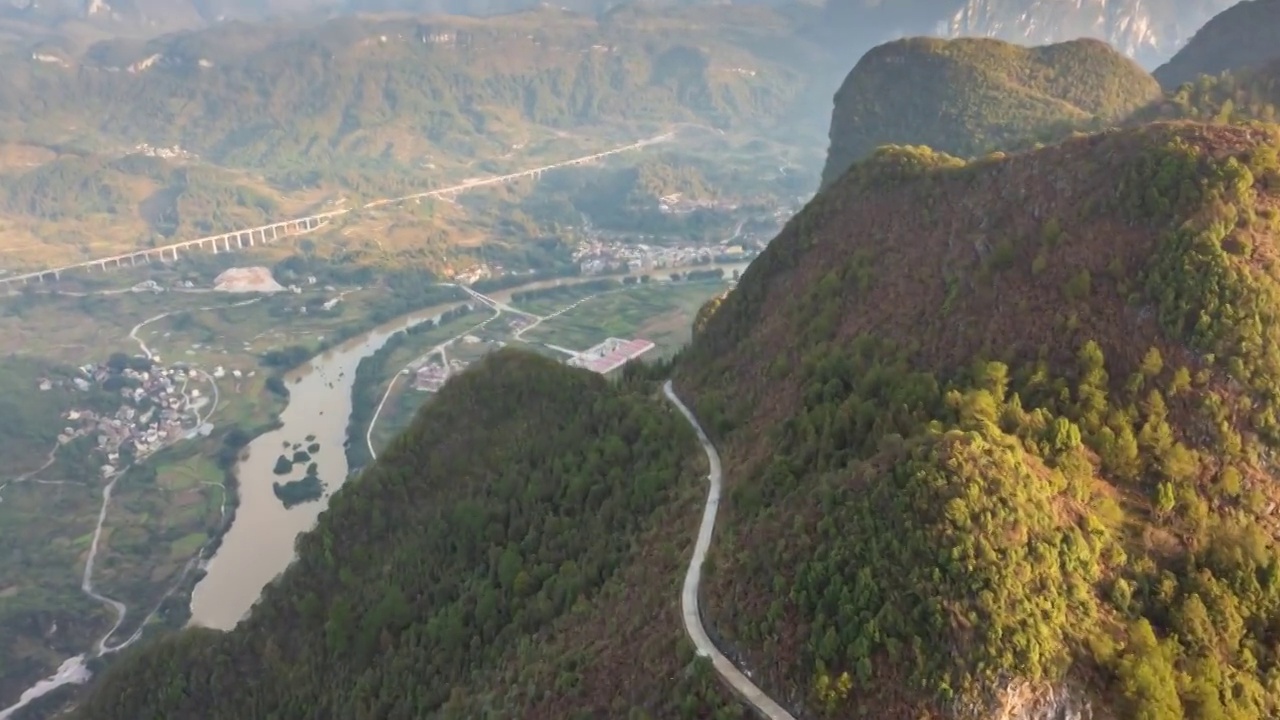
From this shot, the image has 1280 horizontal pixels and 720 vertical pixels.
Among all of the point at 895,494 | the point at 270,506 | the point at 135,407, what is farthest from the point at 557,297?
the point at 895,494

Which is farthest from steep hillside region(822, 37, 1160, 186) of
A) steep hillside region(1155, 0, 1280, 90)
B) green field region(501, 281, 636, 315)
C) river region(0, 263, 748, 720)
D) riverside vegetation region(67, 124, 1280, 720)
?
river region(0, 263, 748, 720)

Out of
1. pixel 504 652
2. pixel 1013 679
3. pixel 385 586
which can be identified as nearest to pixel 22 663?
pixel 385 586

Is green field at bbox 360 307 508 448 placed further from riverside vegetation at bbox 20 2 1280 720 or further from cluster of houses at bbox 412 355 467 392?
riverside vegetation at bbox 20 2 1280 720

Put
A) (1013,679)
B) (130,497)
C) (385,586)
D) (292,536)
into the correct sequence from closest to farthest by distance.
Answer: (1013,679), (385,586), (292,536), (130,497)

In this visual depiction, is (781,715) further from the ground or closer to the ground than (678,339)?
further from the ground

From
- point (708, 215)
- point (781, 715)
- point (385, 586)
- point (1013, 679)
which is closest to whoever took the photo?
point (1013, 679)

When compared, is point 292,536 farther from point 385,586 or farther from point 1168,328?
point 1168,328

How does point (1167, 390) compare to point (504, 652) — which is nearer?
point (1167, 390)

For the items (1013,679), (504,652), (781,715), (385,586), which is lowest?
(385,586)

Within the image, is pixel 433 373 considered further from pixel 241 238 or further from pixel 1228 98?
pixel 241 238
